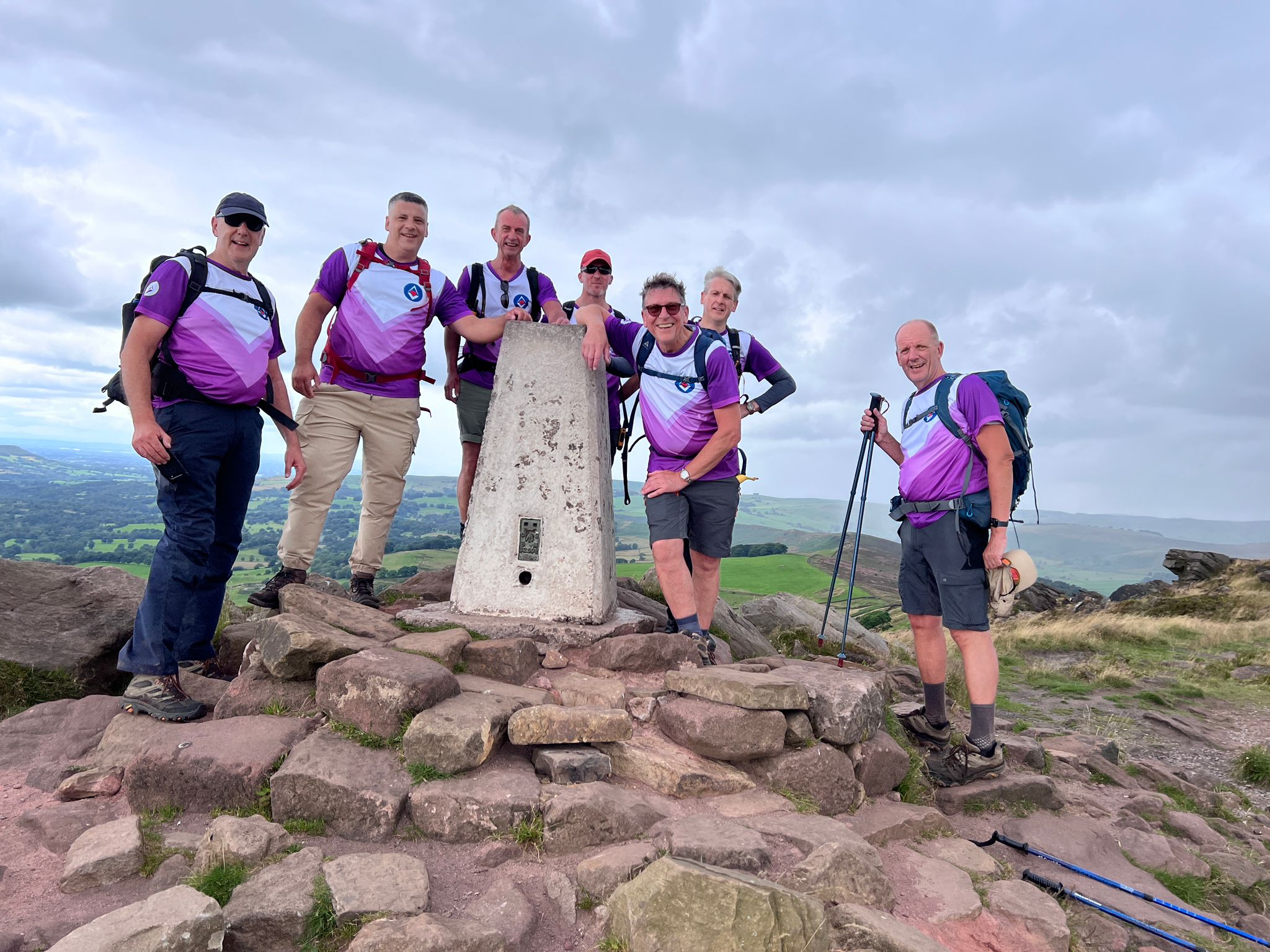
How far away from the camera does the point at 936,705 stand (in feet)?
22.2

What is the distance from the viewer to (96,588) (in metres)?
6.88

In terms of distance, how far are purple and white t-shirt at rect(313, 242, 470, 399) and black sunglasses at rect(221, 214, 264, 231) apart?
102 cm

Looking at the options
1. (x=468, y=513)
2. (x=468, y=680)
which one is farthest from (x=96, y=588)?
(x=468, y=680)

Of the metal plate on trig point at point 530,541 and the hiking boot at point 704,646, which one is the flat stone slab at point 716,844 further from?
the metal plate on trig point at point 530,541

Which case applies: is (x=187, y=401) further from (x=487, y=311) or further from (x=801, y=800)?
(x=801, y=800)

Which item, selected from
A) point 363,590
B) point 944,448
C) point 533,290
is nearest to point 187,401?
point 363,590

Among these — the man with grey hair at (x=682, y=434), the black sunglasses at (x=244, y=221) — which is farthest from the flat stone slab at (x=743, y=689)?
the black sunglasses at (x=244, y=221)

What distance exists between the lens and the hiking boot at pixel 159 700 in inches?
203

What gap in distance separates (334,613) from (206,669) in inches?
44.4

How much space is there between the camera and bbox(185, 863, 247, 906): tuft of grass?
3.65 meters

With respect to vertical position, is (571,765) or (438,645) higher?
(438,645)

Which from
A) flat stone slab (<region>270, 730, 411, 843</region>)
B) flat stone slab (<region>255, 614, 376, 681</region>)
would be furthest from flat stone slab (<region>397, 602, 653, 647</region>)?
flat stone slab (<region>270, 730, 411, 843</region>)

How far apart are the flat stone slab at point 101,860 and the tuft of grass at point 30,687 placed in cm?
257

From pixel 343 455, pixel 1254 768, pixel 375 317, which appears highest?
pixel 375 317
